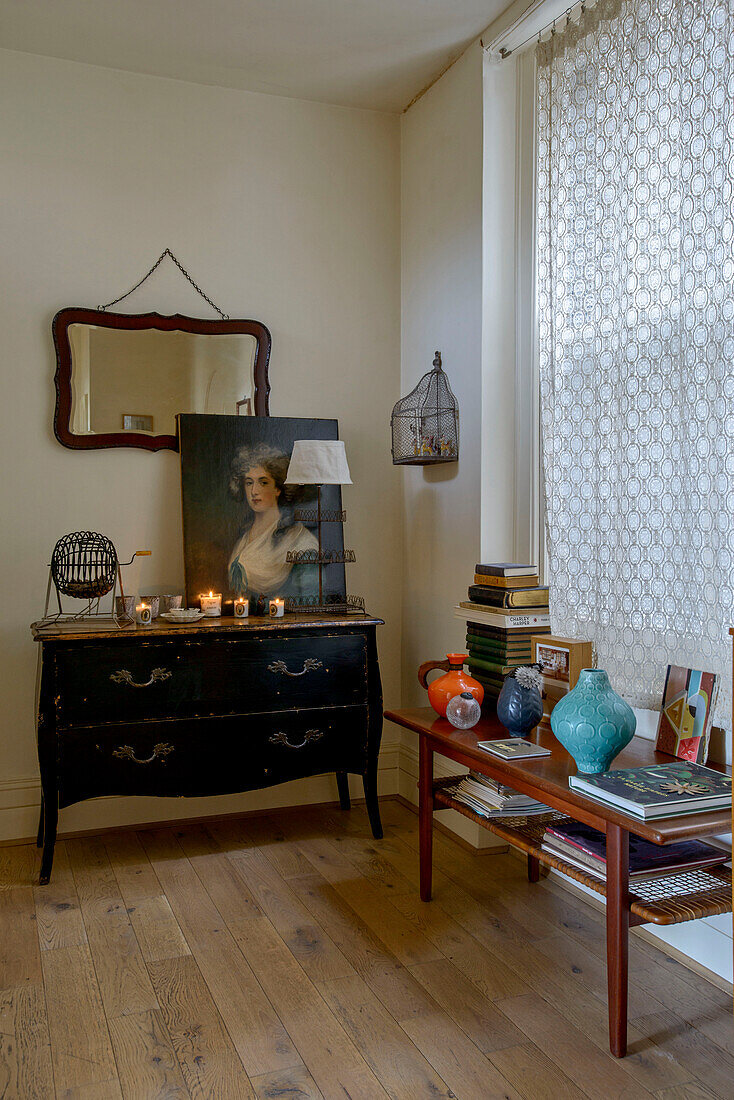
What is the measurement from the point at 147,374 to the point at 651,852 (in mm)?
2438

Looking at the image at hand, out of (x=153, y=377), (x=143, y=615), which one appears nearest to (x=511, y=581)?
(x=143, y=615)

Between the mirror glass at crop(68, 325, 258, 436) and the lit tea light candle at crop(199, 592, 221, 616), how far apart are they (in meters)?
0.67

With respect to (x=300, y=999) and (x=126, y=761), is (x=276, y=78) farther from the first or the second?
(x=300, y=999)

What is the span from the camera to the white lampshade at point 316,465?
329 cm

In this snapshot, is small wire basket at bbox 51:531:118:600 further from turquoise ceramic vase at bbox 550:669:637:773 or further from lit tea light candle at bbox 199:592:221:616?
turquoise ceramic vase at bbox 550:669:637:773

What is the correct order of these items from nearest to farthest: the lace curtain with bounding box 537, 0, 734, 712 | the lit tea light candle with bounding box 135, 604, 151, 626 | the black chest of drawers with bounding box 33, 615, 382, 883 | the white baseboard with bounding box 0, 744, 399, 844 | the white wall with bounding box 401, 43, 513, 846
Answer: the lace curtain with bounding box 537, 0, 734, 712 < the black chest of drawers with bounding box 33, 615, 382, 883 < the lit tea light candle with bounding box 135, 604, 151, 626 < the white wall with bounding box 401, 43, 513, 846 < the white baseboard with bounding box 0, 744, 399, 844

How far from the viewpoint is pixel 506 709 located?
245cm

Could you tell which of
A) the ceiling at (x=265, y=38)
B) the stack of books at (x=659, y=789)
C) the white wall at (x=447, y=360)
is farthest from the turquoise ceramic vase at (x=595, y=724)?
the ceiling at (x=265, y=38)

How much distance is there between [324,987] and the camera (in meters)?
2.20

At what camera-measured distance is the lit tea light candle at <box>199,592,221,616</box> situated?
325 centimetres

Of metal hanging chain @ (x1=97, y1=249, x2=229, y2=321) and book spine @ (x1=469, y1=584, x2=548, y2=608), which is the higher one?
metal hanging chain @ (x1=97, y1=249, x2=229, y2=321)

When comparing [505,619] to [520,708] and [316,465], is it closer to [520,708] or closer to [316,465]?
[520,708]

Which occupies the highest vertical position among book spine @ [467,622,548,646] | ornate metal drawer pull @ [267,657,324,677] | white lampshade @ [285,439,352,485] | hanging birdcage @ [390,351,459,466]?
hanging birdcage @ [390,351,459,466]

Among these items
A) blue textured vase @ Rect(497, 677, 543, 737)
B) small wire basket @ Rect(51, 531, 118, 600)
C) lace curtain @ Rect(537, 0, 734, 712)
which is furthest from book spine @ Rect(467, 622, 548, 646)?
small wire basket @ Rect(51, 531, 118, 600)
